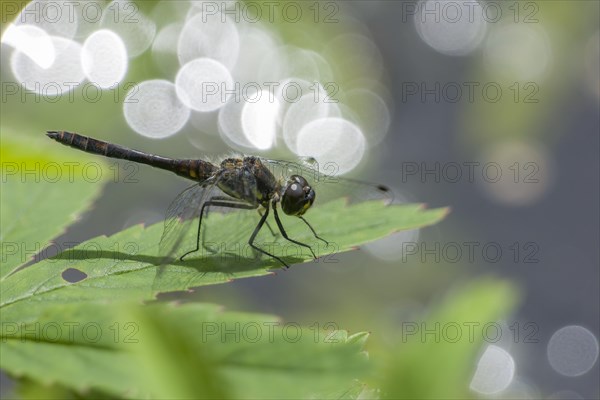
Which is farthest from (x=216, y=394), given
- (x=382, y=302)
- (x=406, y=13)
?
(x=406, y=13)

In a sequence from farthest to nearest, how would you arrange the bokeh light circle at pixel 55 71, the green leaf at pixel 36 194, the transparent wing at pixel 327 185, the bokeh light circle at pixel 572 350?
the bokeh light circle at pixel 572 350
the bokeh light circle at pixel 55 71
the transparent wing at pixel 327 185
the green leaf at pixel 36 194

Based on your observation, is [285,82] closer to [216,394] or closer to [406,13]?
[406,13]

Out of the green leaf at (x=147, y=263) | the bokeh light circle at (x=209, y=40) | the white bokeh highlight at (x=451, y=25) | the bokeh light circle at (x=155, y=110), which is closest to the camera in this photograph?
the green leaf at (x=147, y=263)

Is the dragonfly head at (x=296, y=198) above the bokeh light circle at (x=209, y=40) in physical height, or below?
below

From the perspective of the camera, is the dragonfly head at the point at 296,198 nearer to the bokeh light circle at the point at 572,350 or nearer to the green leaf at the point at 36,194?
the green leaf at the point at 36,194

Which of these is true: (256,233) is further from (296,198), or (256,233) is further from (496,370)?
(496,370)

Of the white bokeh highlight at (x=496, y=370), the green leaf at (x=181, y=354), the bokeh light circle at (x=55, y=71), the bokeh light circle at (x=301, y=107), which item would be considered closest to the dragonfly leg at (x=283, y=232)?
the green leaf at (x=181, y=354)

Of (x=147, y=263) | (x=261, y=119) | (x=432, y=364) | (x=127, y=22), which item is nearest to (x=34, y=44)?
(x=127, y=22)

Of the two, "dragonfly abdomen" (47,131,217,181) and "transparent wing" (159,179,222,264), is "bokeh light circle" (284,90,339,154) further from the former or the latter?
"transparent wing" (159,179,222,264)
